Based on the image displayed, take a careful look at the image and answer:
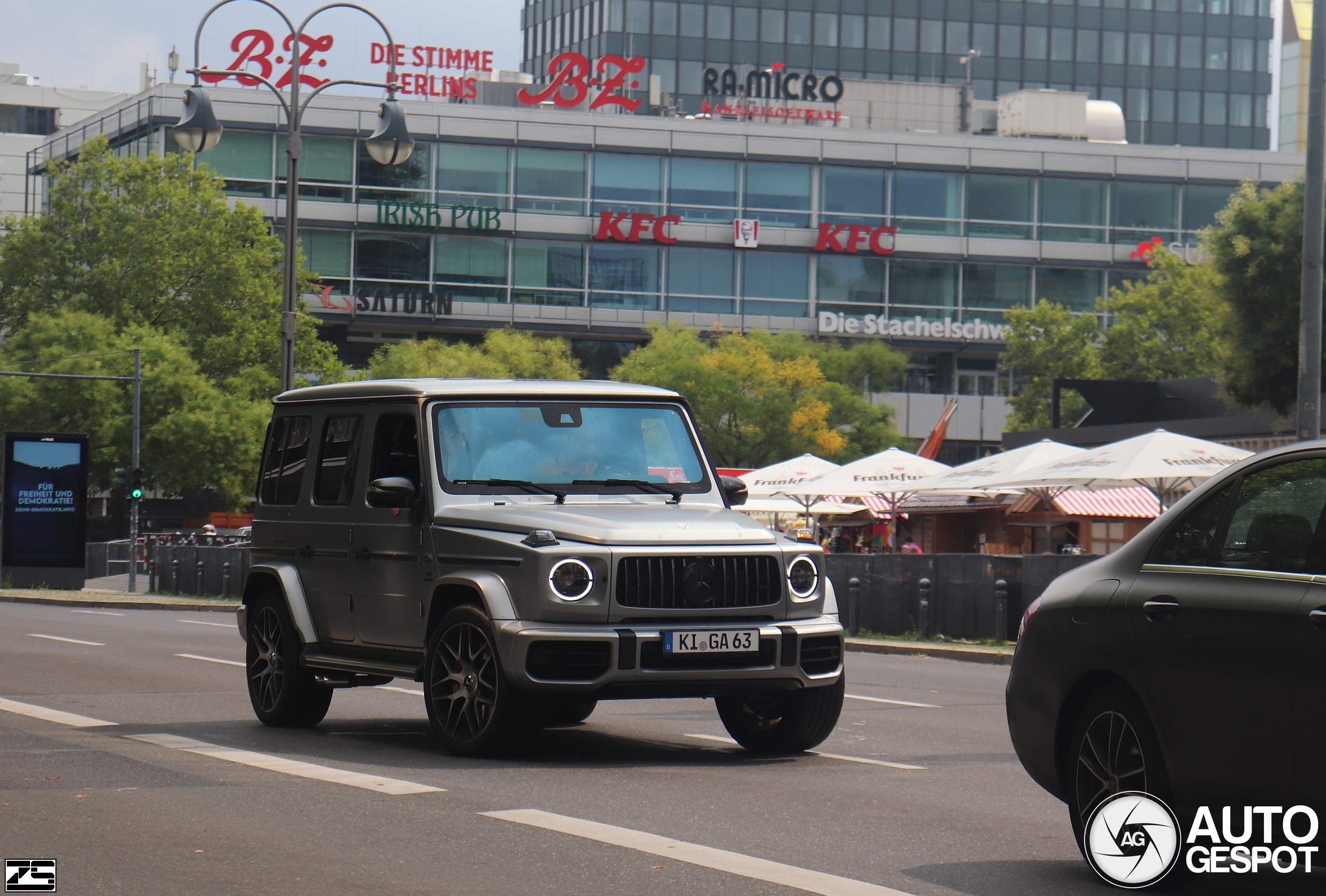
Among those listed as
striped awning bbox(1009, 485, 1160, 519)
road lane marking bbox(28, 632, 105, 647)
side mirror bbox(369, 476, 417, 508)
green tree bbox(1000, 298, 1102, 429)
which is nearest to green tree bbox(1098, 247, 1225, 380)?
green tree bbox(1000, 298, 1102, 429)

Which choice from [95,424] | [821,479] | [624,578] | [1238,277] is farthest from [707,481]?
→ [95,424]

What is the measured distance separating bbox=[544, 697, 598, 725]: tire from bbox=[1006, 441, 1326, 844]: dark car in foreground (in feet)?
11.4

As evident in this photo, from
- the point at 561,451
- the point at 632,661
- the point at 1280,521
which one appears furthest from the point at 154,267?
the point at 1280,521

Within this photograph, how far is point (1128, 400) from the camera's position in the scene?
50.7m

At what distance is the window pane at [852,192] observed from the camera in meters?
84.5

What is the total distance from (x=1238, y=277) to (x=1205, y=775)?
3290 centimetres

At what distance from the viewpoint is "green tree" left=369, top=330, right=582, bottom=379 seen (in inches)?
2709

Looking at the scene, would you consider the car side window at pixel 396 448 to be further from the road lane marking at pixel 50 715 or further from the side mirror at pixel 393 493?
the road lane marking at pixel 50 715

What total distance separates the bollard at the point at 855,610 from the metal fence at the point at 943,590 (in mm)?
10

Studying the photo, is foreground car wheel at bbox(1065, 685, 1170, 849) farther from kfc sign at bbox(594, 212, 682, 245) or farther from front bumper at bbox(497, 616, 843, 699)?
kfc sign at bbox(594, 212, 682, 245)

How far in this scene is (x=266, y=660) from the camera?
1251cm

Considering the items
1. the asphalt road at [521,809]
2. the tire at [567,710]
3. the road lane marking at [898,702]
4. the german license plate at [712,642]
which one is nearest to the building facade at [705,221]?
the road lane marking at [898,702]

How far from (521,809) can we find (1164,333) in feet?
220

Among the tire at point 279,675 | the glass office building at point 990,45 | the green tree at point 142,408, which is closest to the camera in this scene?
the tire at point 279,675
